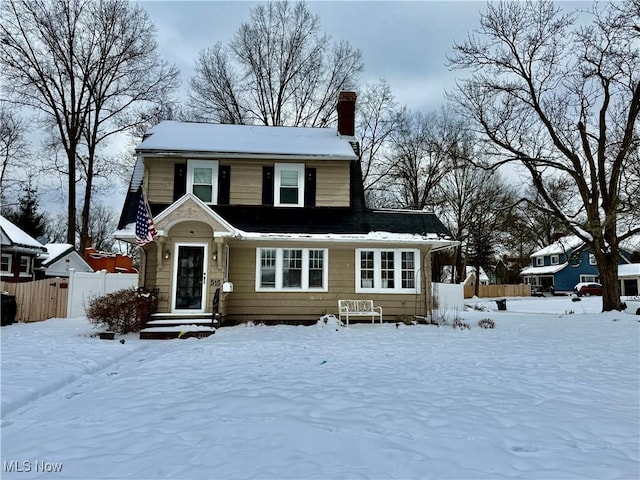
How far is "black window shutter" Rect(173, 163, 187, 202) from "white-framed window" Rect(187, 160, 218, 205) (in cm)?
16

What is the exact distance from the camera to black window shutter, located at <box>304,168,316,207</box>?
1438 cm

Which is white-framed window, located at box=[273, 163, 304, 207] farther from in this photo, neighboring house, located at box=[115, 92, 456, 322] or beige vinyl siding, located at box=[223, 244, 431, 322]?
beige vinyl siding, located at box=[223, 244, 431, 322]

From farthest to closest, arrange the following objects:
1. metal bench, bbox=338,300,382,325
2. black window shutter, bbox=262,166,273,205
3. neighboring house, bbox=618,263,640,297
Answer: neighboring house, bbox=618,263,640,297
black window shutter, bbox=262,166,273,205
metal bench, bbox=338,300,382,325

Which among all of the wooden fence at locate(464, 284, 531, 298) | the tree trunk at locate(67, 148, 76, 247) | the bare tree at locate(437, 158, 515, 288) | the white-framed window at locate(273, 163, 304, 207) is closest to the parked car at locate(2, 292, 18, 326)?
the tree trunk at locate(67, 148, 76, 247)

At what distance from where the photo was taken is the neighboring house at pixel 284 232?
13.0 meters

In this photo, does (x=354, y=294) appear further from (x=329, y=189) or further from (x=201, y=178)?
(x=201, y=178)

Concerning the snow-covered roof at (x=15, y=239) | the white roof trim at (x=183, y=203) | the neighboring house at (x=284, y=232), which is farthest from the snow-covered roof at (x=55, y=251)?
the white roof trim at (x=183, y=203)

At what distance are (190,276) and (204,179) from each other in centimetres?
378

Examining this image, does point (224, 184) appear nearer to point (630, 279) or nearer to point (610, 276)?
point (610, 276)

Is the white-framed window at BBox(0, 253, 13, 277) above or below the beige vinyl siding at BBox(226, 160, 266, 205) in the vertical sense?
below

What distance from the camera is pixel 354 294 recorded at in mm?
13734

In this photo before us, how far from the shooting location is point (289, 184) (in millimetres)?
14422

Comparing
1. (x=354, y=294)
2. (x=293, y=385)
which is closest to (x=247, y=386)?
(x=293, y=385)

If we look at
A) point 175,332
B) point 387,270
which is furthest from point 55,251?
point 387,270
